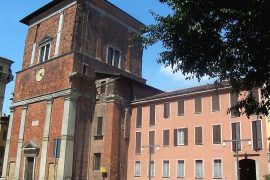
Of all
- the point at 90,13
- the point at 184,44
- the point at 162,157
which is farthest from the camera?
the point at 90,13

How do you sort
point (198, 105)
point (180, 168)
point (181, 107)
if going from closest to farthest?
point (180, 168) → point (198, 105) → point (181, 107)

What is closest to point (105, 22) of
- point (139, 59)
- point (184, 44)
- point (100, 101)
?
point (139, 59)

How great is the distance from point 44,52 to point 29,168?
12447mm

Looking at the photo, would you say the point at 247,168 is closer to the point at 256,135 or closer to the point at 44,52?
the point at 256,135

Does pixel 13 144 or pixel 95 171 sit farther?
pixel 13 144

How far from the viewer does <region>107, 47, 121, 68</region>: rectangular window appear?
4050 cm

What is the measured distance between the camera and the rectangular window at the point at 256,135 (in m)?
27.1

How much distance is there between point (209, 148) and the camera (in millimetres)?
29641

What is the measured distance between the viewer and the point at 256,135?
2736 cm

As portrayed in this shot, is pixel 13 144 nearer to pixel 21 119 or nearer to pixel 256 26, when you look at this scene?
pixel 21 119

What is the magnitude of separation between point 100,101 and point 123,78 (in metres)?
3.17

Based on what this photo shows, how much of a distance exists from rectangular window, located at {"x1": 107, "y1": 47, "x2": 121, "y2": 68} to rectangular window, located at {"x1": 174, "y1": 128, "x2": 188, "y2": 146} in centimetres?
1227

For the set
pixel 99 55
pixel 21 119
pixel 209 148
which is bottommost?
pixel 209 148

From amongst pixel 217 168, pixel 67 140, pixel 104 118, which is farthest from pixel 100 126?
pixel 217 168
